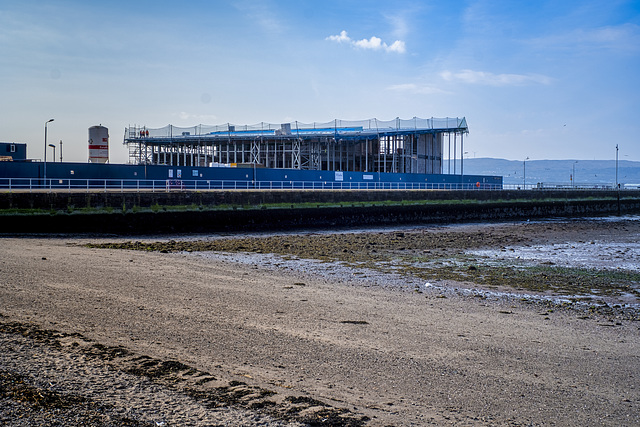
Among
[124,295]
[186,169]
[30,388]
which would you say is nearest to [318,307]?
[124,295]

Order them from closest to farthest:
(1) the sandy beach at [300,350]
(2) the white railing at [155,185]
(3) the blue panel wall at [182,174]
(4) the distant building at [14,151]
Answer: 1. (1) the sandy beach at [300,350]
2. (2) the white railing at [155,185]
3. (3) the blue panel wall at [182,174]
4. (4) the distant building at [14,151]

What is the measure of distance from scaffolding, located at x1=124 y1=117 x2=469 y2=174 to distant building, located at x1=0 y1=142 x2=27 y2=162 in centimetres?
2148

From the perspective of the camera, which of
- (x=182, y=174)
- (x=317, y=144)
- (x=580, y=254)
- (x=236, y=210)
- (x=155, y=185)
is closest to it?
(x=580, y=254)

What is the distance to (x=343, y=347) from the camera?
8750 mm

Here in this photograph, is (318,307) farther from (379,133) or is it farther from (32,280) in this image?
(379,133)

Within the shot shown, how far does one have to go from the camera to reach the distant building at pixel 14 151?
157 ft

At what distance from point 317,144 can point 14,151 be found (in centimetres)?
3558

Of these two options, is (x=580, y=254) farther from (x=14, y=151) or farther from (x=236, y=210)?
(x=14, y=151)

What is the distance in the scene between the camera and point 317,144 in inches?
2881

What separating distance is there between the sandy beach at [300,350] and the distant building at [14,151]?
36.8 metres

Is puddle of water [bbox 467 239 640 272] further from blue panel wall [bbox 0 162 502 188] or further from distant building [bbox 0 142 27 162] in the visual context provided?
distant building [bbox 0 142 27 162]

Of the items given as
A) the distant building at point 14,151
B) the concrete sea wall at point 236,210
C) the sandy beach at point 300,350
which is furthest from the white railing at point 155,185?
the sandy beach at point 300,350

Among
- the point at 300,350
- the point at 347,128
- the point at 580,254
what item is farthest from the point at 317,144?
the point at 300,350

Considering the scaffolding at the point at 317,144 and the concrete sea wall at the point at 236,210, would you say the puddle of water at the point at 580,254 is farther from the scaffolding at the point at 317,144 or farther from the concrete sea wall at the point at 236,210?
the scaffolding at the point at 317,144
